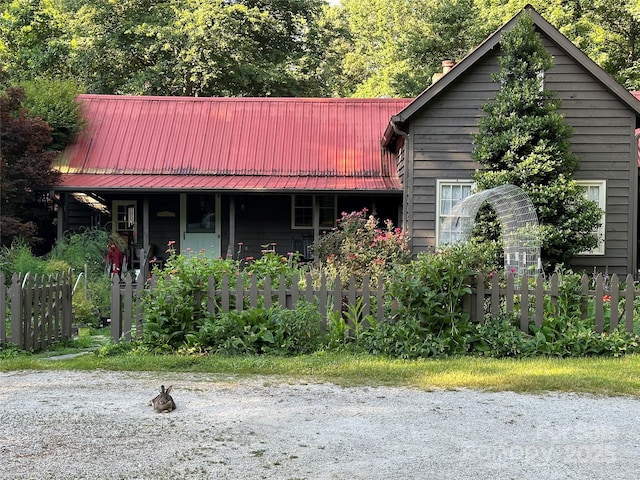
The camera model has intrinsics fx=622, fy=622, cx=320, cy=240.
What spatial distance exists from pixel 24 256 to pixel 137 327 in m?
4.65

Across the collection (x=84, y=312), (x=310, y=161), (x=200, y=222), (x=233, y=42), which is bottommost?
(x=84, y=312)

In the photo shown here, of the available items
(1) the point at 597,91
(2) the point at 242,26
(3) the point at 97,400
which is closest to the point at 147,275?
(3) the point at 97,400

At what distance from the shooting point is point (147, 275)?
15.1 meters

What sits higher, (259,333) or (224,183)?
(224,183)

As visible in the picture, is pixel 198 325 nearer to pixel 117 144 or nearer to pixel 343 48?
pixel 117 144

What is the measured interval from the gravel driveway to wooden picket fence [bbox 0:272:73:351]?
132 centimetres

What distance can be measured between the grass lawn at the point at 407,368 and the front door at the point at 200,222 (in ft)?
32.4

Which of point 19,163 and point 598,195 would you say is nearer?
point 598,195

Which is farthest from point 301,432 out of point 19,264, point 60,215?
point 60,215

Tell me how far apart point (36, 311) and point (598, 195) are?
1164 centimetres

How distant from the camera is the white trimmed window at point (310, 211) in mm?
17188

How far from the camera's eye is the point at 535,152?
473 inches

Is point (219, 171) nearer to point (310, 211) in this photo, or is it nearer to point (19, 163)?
point (310, 211)

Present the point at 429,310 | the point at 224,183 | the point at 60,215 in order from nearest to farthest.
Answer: the point at 429,310 < the point at 60,215 < the point at 224,183
